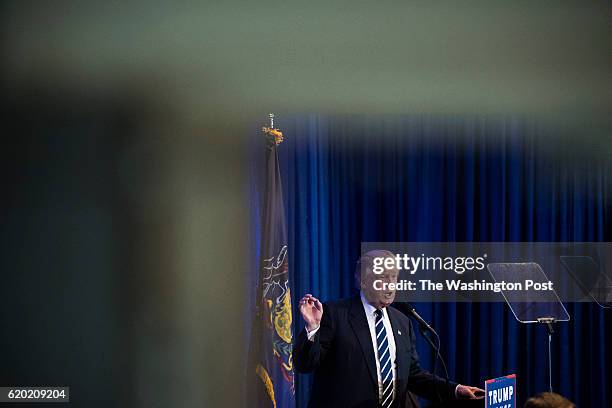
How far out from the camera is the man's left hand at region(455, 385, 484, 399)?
425 centimetres

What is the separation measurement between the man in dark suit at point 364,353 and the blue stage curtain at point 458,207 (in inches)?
2.6

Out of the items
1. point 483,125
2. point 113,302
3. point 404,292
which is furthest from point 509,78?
point 113,302

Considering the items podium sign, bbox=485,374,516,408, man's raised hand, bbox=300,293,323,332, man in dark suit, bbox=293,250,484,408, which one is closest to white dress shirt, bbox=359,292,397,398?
man in dark suit, bbox=293,250,484,408

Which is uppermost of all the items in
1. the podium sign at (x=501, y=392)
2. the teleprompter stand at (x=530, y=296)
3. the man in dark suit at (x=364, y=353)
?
the teleprompter stand at (x=530, y=296)

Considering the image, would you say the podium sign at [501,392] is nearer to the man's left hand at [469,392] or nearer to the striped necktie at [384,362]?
the man's left hand at [469,392]

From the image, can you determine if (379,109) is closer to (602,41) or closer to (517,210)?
(517,210)

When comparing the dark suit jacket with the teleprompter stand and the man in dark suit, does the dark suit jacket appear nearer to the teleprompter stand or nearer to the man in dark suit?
the man in dark suit

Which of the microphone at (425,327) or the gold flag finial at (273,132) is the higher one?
the gold flag finial at (273,132)

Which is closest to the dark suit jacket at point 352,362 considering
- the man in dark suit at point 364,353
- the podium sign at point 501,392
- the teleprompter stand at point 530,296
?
the man in dark suit at point 364,353

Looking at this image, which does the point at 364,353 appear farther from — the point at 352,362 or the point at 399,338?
the point at 399,338

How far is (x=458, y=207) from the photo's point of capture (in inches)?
168

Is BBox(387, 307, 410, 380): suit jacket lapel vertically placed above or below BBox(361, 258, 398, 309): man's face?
below

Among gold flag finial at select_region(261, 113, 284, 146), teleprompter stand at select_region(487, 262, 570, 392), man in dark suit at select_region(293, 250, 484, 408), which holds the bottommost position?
man in dark suit at select_region(293, 250, 484, 408)

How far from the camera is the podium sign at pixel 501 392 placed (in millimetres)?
4254
